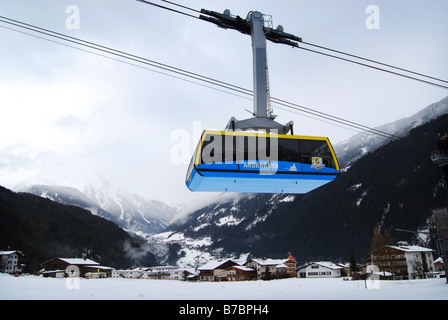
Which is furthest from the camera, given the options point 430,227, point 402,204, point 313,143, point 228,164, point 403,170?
point 403,170

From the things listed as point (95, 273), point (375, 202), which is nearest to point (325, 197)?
point (375, 202)

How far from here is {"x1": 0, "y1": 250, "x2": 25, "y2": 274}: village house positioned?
284 feet

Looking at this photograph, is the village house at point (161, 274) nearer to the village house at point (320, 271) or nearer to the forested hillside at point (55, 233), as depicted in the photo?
the forested hillside at point (55, 233)

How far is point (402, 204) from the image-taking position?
13788 cm

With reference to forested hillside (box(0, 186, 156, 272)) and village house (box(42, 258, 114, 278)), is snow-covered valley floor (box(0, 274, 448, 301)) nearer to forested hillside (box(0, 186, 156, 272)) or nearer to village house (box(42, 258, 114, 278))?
village house (box(42, 258, 114, 278))

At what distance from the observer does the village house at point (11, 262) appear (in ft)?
284

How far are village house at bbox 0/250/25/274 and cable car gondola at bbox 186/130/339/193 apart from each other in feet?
308

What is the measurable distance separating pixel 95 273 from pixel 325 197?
5383 inches

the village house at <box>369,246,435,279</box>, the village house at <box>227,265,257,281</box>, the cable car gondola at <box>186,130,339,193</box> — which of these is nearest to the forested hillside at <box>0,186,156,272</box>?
the village house at <box>227,265,257,281</box>

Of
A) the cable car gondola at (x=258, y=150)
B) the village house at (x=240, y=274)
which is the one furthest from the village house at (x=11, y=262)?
the cable car gondola at (x=258, y=150)

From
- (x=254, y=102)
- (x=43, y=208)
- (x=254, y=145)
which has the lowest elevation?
(x=254, y=145)

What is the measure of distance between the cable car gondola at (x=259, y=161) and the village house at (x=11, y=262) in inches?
3695

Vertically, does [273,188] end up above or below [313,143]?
below

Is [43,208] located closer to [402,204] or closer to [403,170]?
[402,204]
